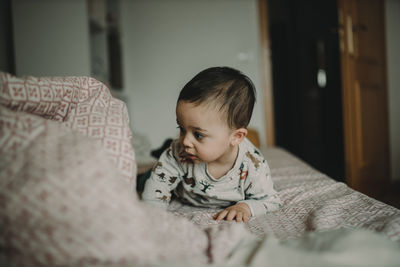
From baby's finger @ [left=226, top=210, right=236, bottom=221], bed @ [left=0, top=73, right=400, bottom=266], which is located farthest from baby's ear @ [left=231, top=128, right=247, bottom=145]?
bed @ [left=0, top=73, right=400, bottom=266]

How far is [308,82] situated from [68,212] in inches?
158

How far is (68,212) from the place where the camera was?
41cm

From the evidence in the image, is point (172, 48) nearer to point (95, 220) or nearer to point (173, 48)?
point (173, 48)

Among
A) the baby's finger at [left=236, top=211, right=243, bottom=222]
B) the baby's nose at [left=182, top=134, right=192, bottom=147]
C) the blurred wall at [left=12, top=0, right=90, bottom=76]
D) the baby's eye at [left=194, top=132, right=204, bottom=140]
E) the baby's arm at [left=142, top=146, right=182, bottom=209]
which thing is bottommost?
the baby's finger at [left=236, top=211, right=243, bottom=222]

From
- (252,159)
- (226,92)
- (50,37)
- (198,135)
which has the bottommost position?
(252,159)

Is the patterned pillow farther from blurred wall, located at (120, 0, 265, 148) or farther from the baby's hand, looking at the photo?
blurred wall, located at (120, 0, 265, 148)

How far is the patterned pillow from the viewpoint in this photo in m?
0.56

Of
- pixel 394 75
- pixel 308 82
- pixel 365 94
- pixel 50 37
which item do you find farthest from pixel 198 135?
pixel 308 82

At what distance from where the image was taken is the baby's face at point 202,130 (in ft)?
2.53

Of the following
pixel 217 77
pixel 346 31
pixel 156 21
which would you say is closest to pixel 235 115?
pixel 217 77

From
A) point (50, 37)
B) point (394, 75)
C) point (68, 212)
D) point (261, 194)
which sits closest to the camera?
point (68, 212)

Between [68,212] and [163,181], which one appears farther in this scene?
[163,181]

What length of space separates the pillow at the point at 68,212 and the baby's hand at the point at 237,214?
0.28m

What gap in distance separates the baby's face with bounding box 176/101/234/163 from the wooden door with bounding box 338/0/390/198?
5.43ft
